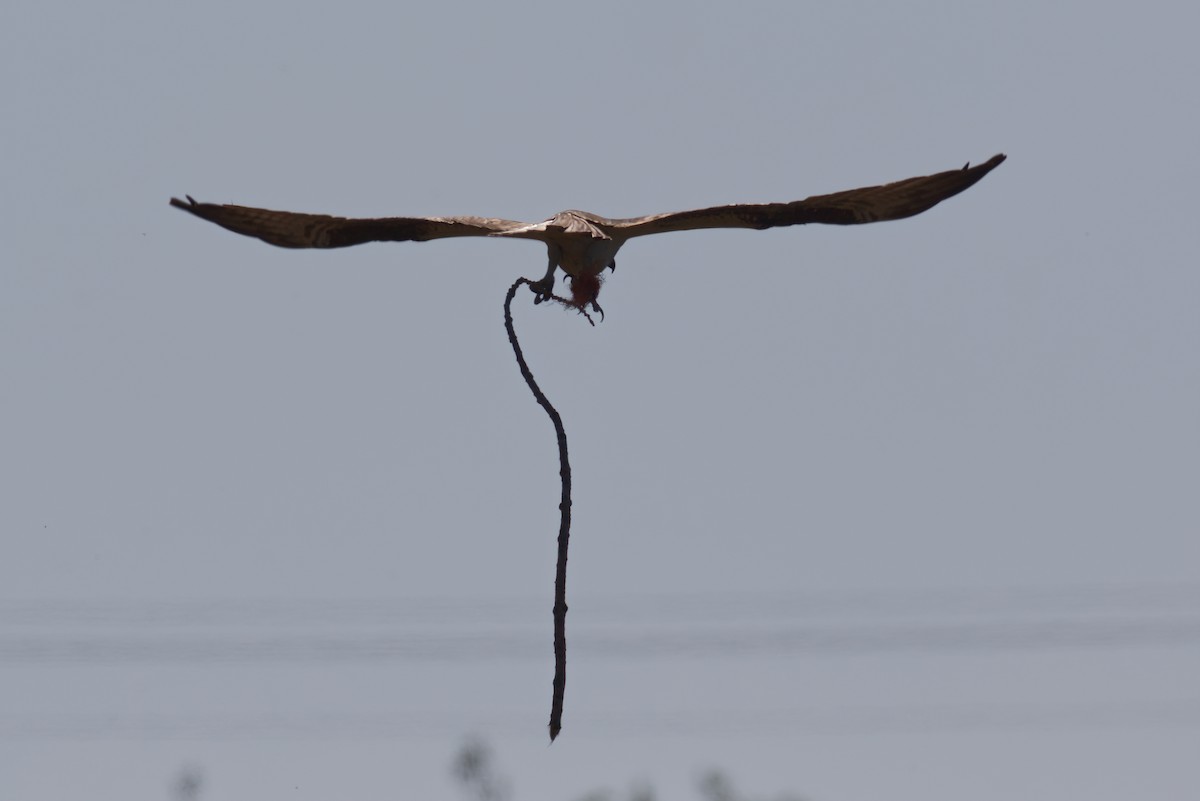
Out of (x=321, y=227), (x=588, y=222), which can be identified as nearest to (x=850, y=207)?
(x=588, y=222)

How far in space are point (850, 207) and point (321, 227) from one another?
12.9ft

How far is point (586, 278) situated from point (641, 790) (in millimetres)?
55365

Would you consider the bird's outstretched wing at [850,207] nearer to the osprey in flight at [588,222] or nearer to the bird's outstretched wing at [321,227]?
the osprey in flight at [588,222]

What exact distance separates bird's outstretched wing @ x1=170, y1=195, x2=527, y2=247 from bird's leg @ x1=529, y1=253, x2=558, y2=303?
1.03 meters

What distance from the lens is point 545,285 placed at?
16.9m

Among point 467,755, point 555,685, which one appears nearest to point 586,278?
point 555,685

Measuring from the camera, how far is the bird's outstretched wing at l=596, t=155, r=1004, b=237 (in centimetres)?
1784

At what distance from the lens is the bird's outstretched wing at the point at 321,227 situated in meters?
18.2

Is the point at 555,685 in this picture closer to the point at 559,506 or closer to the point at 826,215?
the point at 559,506

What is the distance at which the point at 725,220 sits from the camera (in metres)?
18.1

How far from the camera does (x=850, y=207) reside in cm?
1864

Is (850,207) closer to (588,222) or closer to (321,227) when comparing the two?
(588,222)

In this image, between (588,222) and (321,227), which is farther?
(321,227)

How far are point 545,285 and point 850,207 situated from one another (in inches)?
114
